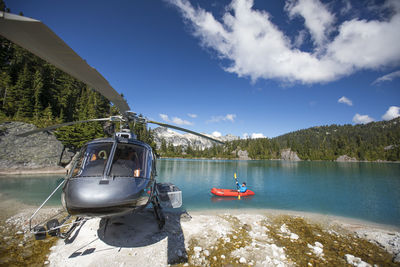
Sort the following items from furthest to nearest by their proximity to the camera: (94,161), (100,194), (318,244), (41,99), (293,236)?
(41,99)
(293,236)
(318,244)
(94,161)
(100,194)

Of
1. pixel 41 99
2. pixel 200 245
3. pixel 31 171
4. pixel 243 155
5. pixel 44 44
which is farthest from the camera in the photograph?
pixel 243 155

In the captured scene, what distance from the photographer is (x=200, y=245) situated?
19.0 ft

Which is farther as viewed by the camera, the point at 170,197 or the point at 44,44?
the point at 170,197

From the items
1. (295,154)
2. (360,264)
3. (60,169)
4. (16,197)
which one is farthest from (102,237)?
(295,154)

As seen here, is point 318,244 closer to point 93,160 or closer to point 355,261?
point 355,261

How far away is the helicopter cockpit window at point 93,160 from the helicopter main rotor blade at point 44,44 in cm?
178

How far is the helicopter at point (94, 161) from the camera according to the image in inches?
89.2

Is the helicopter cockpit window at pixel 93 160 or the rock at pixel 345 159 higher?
the rock at pixel 345 159

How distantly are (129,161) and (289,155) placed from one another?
16034 centimetres

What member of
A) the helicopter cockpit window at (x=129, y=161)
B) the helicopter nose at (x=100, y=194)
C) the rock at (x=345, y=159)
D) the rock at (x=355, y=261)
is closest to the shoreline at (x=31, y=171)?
the helicopter cockpit window at (x=129, y=161)

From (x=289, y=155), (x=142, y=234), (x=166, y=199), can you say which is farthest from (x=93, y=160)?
(x=289, y=155)

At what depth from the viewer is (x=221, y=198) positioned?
1666 centimetres

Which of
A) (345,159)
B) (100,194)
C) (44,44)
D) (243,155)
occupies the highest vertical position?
(243,155)

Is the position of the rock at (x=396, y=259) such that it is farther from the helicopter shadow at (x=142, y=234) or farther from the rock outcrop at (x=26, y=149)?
the rock outcrop at (x=26, y=149)
